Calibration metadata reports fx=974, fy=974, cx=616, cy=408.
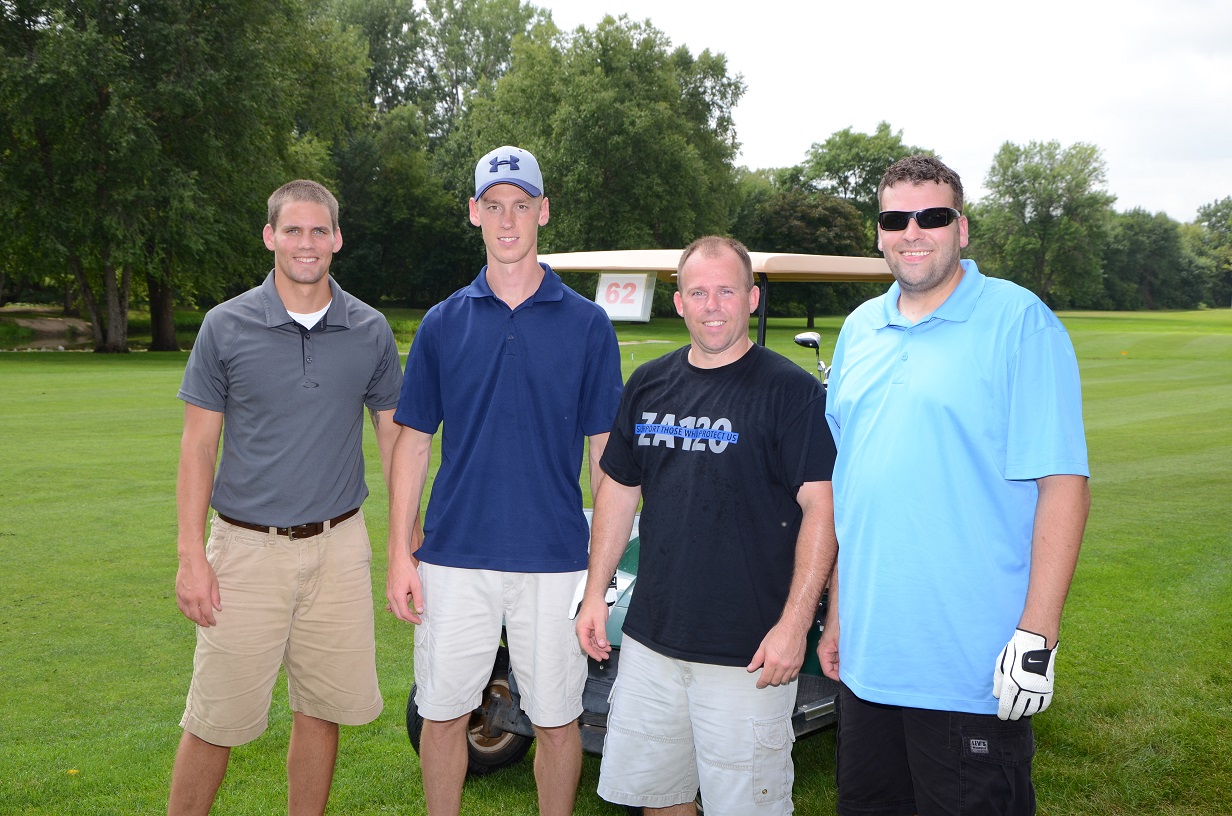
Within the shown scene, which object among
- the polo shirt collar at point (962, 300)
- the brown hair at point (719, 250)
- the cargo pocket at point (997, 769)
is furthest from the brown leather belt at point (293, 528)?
the cargo pocket at point (997, 769)

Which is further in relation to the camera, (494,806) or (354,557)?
(494,806)

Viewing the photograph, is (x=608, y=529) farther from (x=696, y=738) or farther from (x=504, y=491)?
(x=696, y=738)

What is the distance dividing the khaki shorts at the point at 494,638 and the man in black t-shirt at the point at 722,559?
32 centimetres

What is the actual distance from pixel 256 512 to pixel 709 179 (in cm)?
4394

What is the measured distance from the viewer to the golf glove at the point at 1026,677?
6.88 feet

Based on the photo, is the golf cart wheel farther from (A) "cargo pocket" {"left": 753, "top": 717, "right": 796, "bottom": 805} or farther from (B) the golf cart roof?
(B) the golf cart roof

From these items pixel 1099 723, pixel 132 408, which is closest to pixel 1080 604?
pixel 1099 723

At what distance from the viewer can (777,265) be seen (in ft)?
15.8

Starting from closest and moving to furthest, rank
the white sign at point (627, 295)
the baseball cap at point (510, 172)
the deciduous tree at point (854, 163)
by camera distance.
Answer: the baseball cap at point (510, 172) → the white sign at point (627, 295) → the deciduous tree at point (854, 163)

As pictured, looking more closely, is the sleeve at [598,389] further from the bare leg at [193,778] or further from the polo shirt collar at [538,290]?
the bare leg at [193,778]

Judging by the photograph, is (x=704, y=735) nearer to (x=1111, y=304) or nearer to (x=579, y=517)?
(x=579, y=517)

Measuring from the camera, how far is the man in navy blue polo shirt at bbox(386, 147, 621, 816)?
2.91 metres

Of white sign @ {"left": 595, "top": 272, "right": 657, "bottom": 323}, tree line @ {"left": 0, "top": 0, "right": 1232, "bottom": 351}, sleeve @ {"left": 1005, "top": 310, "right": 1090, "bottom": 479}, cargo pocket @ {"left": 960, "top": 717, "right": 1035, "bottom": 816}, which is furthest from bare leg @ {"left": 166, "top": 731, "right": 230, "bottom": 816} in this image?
tree line @ {"left": 0, "top": 0, "right": 1232, "bottom": 351}

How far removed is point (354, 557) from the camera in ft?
10.5
